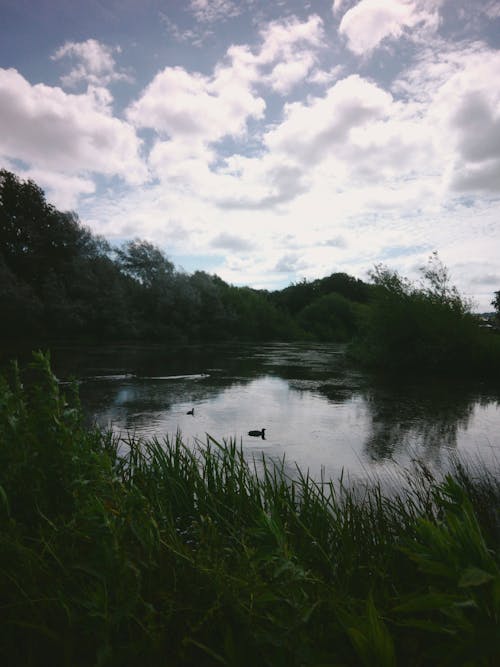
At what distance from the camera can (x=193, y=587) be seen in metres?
1.99

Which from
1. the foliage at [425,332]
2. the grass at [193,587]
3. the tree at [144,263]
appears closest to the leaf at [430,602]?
the grass at [193,587]

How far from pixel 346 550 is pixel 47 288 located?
3467cm

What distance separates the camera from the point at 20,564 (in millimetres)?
2158

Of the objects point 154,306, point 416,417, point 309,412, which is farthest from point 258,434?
point 154,306

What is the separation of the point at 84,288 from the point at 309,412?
27599mm

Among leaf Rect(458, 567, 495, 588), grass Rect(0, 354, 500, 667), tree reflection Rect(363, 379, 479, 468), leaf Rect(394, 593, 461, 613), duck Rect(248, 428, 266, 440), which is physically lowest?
tree reflection Rect(363, 379, 479, 468)

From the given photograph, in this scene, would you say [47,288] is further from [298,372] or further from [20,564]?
[20,564]

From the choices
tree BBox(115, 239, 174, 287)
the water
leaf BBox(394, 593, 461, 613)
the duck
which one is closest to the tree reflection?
the water

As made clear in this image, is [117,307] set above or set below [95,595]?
above

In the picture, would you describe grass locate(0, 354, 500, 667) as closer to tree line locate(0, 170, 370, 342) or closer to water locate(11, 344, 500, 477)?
water locate(11, 344, 500, 477)

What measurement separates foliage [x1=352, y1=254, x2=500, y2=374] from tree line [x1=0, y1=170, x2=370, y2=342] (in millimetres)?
2294

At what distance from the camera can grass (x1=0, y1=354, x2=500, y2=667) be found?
1.16m

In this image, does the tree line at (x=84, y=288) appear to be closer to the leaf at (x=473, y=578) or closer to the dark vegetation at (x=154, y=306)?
the dark vegetation at (x=154, y=306)

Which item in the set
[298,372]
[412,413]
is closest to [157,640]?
[412,413]
